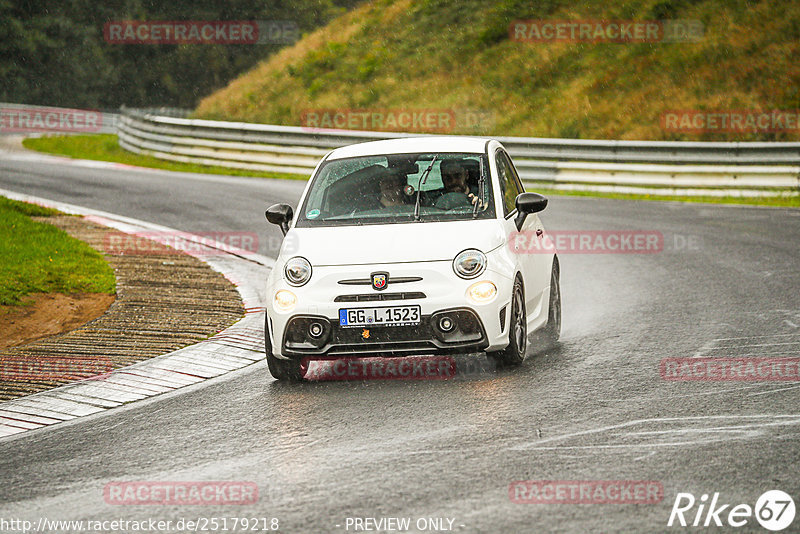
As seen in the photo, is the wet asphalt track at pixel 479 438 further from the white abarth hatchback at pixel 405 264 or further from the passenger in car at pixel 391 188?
the passenger in car at pixel 391 188

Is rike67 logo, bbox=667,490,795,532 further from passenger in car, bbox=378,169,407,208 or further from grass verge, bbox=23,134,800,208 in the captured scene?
grass verge, bbox=23,134,800,208

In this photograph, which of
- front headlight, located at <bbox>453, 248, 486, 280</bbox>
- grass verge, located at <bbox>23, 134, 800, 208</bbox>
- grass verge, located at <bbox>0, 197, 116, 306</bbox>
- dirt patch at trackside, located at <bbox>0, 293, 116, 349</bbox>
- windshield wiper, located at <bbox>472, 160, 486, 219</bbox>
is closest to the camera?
front headlight, located at <bbox>453, 248, 486, 280</bbox>

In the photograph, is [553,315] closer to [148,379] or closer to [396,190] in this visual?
[396,190]

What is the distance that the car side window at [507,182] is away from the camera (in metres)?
8.95

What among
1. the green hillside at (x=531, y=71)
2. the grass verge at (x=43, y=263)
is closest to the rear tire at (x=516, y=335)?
the grass verge at (x=43, y=263)

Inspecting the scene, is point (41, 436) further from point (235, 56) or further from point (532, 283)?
point (235, 56)

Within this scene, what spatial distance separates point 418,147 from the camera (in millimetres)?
9234

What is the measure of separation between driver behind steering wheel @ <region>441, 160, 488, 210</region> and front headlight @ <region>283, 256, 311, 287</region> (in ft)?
4.59

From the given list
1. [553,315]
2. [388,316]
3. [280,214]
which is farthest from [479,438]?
[553,315]

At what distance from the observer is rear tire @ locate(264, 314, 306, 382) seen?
8.20 meters

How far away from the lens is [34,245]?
1396cm

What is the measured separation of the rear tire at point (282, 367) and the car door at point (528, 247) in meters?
1.77

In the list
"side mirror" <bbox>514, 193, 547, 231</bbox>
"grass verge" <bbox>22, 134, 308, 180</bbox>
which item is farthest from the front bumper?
"grass verge" <bbox>22, 134, 308, 180</bbox>

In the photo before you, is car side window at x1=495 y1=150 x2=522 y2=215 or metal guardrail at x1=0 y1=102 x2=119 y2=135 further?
metal guardrail at x1=0 y1=102 x2=119 y2=135
